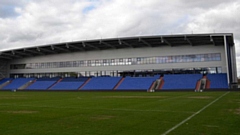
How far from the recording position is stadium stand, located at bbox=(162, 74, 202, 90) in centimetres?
5578

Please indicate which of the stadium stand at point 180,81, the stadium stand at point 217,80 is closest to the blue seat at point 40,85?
the stadium stand at point 180,81

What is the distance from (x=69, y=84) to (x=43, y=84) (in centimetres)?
856

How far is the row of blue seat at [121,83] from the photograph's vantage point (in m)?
56.4

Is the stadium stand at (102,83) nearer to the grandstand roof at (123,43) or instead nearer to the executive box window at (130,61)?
the executive box window at (130,61)

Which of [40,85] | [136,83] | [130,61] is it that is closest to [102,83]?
[136,83]

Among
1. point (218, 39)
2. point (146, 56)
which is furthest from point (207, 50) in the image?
point (146, 56)

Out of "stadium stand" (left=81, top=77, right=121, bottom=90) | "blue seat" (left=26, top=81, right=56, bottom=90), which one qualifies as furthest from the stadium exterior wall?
"blue seat" (left=26, top=81, right=56, bottom=90)

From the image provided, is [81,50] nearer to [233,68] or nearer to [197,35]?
[197,35]

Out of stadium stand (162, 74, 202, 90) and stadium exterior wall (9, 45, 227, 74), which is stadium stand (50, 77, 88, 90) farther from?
stadium stand (162, 74, 202, 90)

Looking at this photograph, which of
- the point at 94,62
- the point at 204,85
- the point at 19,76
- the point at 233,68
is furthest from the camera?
the point at 19,76

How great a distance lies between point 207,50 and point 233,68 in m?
7.29

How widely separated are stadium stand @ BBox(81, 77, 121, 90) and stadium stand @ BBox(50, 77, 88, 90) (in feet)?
8.98

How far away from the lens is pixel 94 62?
7306cm

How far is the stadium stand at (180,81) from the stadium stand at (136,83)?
3619 millimetres
